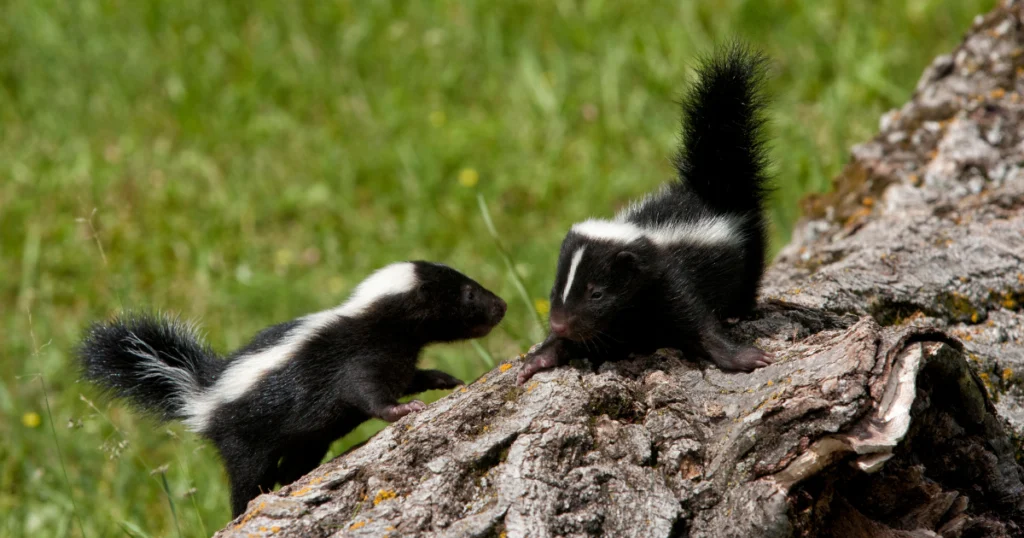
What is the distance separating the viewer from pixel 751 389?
11.0 ft

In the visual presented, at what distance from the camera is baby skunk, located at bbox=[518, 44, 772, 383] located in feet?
13.0

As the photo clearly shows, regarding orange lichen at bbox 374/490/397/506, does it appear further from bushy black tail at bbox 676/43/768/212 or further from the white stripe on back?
bushy black tail at bbox 676/43/768/212

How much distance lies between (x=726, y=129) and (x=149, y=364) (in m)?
2.89

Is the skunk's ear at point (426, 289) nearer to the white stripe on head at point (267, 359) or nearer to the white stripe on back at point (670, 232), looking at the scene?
the white stripe on head at point (267, 359)

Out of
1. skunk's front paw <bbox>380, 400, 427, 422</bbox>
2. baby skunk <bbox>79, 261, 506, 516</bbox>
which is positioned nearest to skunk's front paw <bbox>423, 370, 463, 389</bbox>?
baby skunk <bbox>79, 261, 506, 516</bbox>

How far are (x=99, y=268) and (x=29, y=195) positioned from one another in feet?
3.61

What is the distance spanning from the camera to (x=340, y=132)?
894cm

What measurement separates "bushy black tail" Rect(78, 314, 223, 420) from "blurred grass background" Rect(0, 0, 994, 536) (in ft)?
6.71

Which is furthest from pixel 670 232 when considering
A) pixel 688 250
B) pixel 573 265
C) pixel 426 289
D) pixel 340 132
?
pixel 340 132

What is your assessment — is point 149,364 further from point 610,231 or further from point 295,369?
point 610,231

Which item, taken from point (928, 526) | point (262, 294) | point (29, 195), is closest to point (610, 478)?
point (928, 526)

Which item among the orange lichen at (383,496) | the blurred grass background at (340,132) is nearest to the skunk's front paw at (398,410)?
the orange lichen at (383,496)

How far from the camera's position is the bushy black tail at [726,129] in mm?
4422

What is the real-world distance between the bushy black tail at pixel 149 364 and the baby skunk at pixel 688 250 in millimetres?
1761
